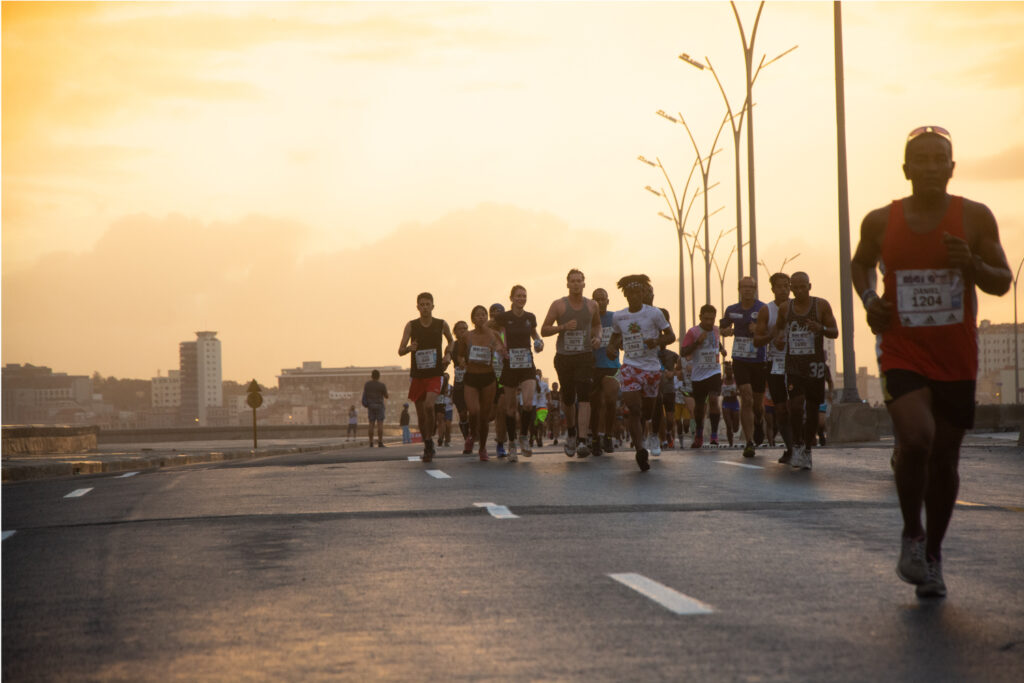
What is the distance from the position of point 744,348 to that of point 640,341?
2.20 metres

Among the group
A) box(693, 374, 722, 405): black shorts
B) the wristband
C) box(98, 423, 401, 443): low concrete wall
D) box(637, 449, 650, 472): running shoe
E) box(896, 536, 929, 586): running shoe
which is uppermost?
the wristband

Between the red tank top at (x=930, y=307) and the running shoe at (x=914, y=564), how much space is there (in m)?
0.69

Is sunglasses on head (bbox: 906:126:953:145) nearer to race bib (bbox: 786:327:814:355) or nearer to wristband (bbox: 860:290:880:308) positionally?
wristband (bbox: 860:290:880:308)

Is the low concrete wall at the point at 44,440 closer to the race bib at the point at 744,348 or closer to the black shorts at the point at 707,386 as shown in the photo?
the black shorts at the point at 707,386

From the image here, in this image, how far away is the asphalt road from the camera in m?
5.04

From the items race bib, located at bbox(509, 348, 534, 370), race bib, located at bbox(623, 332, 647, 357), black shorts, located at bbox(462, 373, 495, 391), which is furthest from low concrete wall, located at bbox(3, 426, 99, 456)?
race bib, located at bbox(623, 332, 647, 357)

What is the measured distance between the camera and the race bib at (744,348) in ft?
58.3

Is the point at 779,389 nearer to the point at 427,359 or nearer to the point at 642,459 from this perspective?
the point at 642,459

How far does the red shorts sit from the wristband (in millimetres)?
12331

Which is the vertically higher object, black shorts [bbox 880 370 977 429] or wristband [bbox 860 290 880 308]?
wristband [bbox 860 290 880 308]

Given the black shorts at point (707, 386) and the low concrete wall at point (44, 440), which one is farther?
the low concrete wall at point (44, 440)

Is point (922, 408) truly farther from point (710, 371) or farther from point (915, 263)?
point (710, 371)

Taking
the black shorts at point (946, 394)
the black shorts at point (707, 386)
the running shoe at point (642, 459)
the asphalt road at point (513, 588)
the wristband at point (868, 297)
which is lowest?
the asphalt road at point (513, 588)

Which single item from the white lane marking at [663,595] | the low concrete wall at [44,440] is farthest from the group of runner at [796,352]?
the low concrete wall at [44,440]
